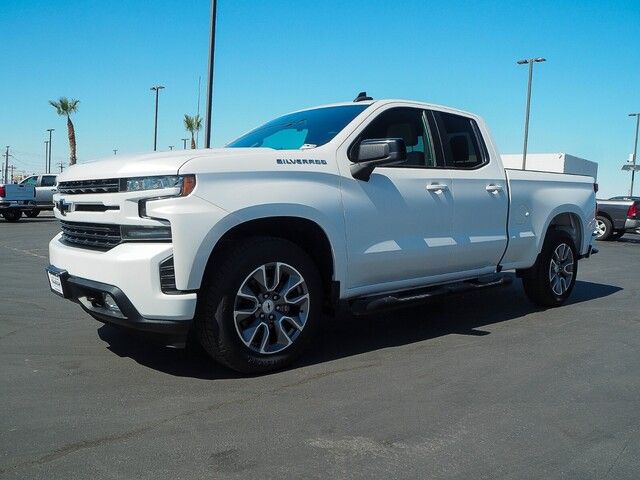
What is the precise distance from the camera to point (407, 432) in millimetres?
3068

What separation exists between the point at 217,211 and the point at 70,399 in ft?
4.58

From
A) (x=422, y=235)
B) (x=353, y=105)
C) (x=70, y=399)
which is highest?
(x=353, y=105)

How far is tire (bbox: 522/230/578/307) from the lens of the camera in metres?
6.29

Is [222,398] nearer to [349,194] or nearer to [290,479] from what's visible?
[290,479]

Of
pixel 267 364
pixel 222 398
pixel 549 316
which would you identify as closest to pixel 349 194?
pixel 267 364

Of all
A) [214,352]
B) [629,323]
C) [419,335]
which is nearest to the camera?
[214,352]

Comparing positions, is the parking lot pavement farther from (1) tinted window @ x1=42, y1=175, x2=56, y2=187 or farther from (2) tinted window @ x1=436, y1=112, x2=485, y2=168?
(1) tinted window @ x1=42, y1=175, x2=56, y2=187

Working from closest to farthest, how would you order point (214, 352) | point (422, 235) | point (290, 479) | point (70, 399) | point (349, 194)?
point (290, 479)
point (70, 399)
point (214, 352)
point (349, 194)
point (422, 235)

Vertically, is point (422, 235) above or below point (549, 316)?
above

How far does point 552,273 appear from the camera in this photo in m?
6.39

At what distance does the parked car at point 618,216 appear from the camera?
1767cm

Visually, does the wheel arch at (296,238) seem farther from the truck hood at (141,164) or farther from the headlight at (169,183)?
the truck hood at (141,164)

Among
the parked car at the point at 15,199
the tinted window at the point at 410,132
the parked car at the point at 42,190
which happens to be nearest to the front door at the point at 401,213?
the tinted window at the point at 410,132

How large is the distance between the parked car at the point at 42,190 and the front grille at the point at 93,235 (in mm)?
20422
